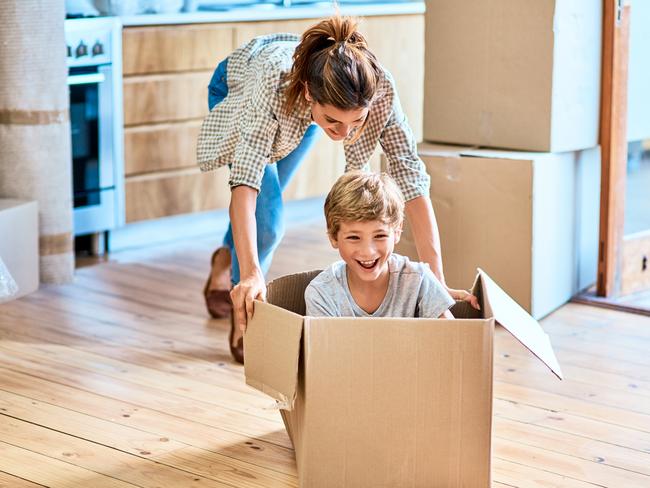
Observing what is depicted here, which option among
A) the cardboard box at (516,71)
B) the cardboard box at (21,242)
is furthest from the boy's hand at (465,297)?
the cardboard box at (21,242)

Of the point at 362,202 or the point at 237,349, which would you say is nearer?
the point at 362,202

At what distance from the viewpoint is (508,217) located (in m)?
2.88

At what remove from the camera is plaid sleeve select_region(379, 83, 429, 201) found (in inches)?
85.6

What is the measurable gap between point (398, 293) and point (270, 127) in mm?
420

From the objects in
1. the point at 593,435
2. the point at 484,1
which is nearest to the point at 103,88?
the point at 484,1

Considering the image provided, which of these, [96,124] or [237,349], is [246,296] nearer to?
[237,349]

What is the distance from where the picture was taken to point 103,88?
11.9ft

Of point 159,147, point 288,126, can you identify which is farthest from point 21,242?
point 288,126

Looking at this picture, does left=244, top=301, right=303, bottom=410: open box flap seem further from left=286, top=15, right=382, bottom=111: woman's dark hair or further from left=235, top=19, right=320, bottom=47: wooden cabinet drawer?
left=235, top=19, right=320, bottom=47: wooden cabinet drawer

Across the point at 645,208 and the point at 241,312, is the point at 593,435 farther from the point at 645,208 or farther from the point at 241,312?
the point at 645,208

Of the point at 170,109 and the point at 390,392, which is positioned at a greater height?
the point at 170,109

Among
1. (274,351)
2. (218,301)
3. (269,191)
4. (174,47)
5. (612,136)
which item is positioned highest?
(174,47)

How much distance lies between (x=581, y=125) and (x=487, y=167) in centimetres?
34

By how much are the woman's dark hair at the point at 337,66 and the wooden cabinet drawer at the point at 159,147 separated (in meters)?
1.90
